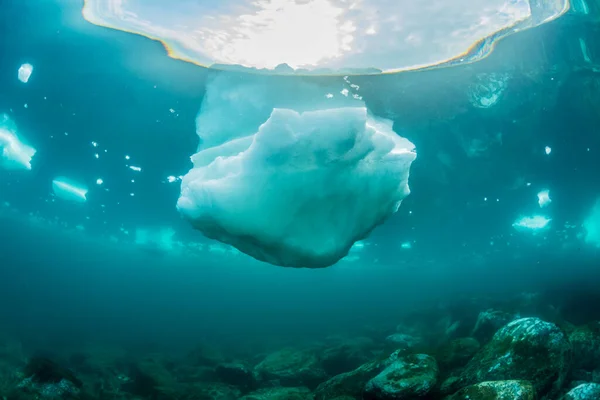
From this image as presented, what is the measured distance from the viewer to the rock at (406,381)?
6086mm

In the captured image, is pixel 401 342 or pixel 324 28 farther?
pixel 401 342

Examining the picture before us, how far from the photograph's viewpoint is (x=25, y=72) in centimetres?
976

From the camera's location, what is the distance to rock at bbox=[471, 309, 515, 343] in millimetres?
13570

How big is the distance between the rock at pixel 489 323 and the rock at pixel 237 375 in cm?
887

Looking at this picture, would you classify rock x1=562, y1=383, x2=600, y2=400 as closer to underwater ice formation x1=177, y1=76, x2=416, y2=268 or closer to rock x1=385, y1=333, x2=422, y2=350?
underwater ice formation x1=177, y1=76, x2=416, y2=268

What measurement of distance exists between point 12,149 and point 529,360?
20138 millimetres

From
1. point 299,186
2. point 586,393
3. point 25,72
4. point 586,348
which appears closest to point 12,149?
point 25,72

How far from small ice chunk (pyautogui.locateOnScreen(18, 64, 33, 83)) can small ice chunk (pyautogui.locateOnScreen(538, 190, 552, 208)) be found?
66.6 feet

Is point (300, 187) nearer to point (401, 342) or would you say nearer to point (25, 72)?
point (25, 72)

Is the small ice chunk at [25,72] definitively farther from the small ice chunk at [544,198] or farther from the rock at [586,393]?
the small ice chunk at [544,198]

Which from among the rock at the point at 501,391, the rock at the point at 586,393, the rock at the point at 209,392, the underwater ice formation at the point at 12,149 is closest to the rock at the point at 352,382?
the rock at the point at 209,392

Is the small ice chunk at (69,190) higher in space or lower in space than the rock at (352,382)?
higher

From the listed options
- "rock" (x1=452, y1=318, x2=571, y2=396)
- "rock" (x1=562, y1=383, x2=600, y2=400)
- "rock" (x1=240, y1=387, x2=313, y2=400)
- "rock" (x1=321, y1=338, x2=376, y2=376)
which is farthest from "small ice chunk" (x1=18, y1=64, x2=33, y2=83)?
"rock" (x1=321, y1=338, x2=376, y2=376)

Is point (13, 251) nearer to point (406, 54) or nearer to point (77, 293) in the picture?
point (77, 293)
